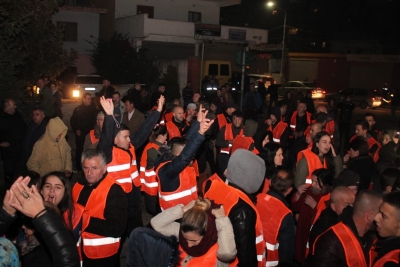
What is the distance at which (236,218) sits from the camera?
317 cm

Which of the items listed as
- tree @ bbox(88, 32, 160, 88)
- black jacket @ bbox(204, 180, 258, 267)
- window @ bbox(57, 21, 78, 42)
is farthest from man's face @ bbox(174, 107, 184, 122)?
window @ bbox(57, 21, 78, 42)

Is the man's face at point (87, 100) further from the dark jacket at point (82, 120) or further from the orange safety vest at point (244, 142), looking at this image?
the orange safety vest at point (244, 142)

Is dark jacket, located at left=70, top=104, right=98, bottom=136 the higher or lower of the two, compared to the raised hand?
lower

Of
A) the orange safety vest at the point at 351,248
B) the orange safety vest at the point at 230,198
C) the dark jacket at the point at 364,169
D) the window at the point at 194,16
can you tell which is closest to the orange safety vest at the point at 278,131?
the dark jacket at the point at 364,169

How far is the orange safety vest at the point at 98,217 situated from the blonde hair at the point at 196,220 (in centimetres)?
131

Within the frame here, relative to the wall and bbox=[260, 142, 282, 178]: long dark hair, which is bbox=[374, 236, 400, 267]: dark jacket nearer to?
bbox=[260, 142, 282, 178]: long dark hair

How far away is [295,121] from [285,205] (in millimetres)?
6864

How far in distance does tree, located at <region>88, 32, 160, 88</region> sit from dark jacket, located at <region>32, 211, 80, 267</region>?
846 inches

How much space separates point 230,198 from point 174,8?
3019 cm

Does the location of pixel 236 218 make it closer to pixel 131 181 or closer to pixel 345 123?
pixel 131 181

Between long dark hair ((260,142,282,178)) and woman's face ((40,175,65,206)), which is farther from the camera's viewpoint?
long dark hair ((260,142,282,178))

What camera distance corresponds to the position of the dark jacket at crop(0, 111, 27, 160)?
7.50m

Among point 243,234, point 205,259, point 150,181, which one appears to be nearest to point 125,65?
point 150,181

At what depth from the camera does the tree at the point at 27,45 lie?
9.98 meters
